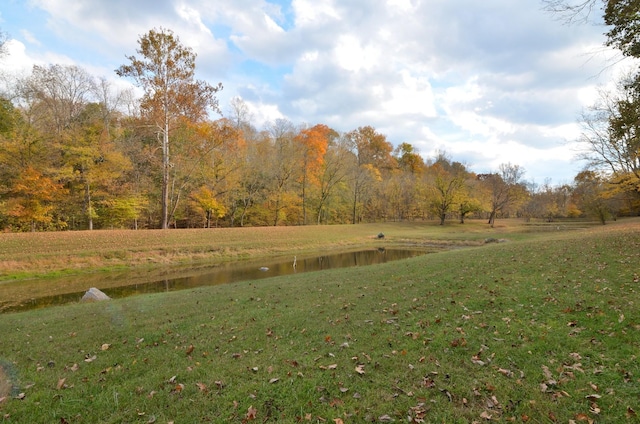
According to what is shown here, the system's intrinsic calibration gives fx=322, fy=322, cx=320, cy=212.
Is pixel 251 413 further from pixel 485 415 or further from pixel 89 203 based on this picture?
pixel 89 203

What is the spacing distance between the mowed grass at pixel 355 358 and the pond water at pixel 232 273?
488 cm

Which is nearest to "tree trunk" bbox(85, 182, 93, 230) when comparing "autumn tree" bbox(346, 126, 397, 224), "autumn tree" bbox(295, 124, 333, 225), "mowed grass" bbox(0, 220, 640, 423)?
"mowed grass" bbox(0, 220, 640, 423)

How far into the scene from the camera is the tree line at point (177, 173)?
24.8 m

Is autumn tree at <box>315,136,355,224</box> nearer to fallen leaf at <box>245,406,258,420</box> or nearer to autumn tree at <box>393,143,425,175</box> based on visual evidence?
autumn tree at <box>393,143,425,175</box>

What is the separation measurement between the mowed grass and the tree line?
1195cm

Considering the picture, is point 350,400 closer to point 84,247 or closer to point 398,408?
point 398,408

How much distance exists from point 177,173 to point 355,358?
3283 cm

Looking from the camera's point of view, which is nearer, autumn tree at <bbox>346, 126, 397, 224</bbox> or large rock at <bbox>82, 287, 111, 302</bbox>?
large rock at <bbox>82, 287, 111, 302</bbox>

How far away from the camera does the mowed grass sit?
401 centimetres

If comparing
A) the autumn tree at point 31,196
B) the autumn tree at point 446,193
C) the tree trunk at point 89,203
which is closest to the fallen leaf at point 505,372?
the autumn tree at point 31,196

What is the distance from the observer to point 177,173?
3350 cm

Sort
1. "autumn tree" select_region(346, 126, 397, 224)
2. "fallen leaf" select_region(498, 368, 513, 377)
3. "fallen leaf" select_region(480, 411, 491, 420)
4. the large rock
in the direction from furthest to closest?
"autumn tree" select_region(346, 126, 397, 224), the large rock, "fallen leaf" select_region(498, 368, 513, 377), "fallen leaf" select_region(480, 411, 491, 420)

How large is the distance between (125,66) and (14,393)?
2444 cm

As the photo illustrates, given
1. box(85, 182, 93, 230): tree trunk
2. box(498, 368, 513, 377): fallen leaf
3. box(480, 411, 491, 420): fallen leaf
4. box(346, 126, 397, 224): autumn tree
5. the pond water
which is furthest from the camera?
box(346, 126, 397, 224): autumn tree
